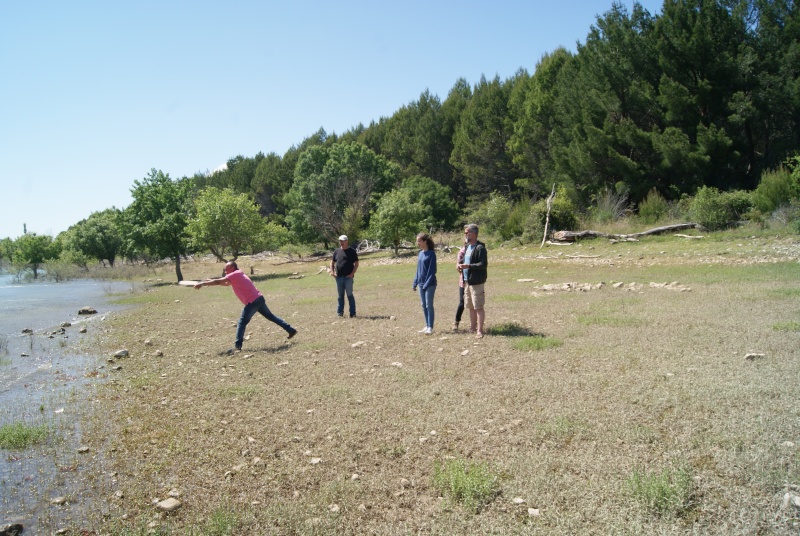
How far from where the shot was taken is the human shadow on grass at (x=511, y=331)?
1021 centimetres

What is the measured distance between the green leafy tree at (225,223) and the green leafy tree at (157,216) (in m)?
3.35

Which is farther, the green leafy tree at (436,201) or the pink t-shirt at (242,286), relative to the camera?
the green leafy tree at (436,201)

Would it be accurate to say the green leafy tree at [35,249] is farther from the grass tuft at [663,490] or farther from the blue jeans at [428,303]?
the grass tuft at [663,490]

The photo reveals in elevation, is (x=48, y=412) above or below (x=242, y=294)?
below

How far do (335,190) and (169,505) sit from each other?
173ft

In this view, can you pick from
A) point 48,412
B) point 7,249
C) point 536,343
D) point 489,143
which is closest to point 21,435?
point 48,412

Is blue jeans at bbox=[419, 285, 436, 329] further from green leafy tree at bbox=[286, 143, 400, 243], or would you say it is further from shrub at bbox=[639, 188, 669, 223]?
green leafy tree at bbox=[286, 143, 400, 243]

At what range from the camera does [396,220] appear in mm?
38562

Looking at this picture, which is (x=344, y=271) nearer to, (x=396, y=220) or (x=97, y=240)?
(x=396, y=220)

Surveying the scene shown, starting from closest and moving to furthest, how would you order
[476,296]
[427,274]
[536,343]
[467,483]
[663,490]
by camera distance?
1. [663,490]
2. [467,483]
3. [536,343]
4. [476,296]
5. [427,274]

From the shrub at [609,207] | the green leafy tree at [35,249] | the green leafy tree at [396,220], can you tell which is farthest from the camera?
the green leafy tree at [35,249]

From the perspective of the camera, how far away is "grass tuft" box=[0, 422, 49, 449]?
21.1 ft

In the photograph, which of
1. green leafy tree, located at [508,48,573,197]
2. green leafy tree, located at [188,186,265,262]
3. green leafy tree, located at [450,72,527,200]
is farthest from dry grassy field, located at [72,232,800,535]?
green leafy tree, located at [450,72,527,200]

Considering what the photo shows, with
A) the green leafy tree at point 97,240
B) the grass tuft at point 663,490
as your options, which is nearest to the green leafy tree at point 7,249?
the green leafy tree at point 97,240
